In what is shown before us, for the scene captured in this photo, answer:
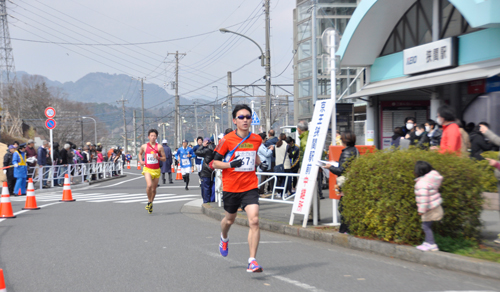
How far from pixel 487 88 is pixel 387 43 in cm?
504

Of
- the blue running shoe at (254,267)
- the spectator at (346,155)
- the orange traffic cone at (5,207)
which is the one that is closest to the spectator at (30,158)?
the orange traffic cone at (5,207)

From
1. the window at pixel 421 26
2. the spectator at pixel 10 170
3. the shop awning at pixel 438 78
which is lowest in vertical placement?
the spectator at pixel 10 170

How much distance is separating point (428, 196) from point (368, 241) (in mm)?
1307

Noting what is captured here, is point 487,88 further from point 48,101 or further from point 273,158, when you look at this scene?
point 48,101

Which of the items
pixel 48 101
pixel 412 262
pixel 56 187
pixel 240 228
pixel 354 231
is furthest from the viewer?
pixel 48 101

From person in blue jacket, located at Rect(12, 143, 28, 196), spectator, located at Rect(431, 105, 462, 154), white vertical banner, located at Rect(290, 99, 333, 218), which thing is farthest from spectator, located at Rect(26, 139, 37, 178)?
spectator, located at Rect(431, 105, 462, 154)

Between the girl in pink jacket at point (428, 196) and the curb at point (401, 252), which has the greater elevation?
the girl in pink jacket at point (428, 196)

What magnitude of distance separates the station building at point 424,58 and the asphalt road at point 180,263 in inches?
317

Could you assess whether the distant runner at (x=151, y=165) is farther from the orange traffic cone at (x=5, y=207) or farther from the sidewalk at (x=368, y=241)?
the orange traffic cone at (x=5, y=207)

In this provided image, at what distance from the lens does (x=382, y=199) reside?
22.2 feet

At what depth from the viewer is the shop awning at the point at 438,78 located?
1238cm

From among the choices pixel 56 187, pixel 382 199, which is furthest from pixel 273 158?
pixel 56 187

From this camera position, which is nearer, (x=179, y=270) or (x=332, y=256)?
(x=179, y=270)

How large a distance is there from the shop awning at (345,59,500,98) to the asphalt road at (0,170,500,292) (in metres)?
7.62
